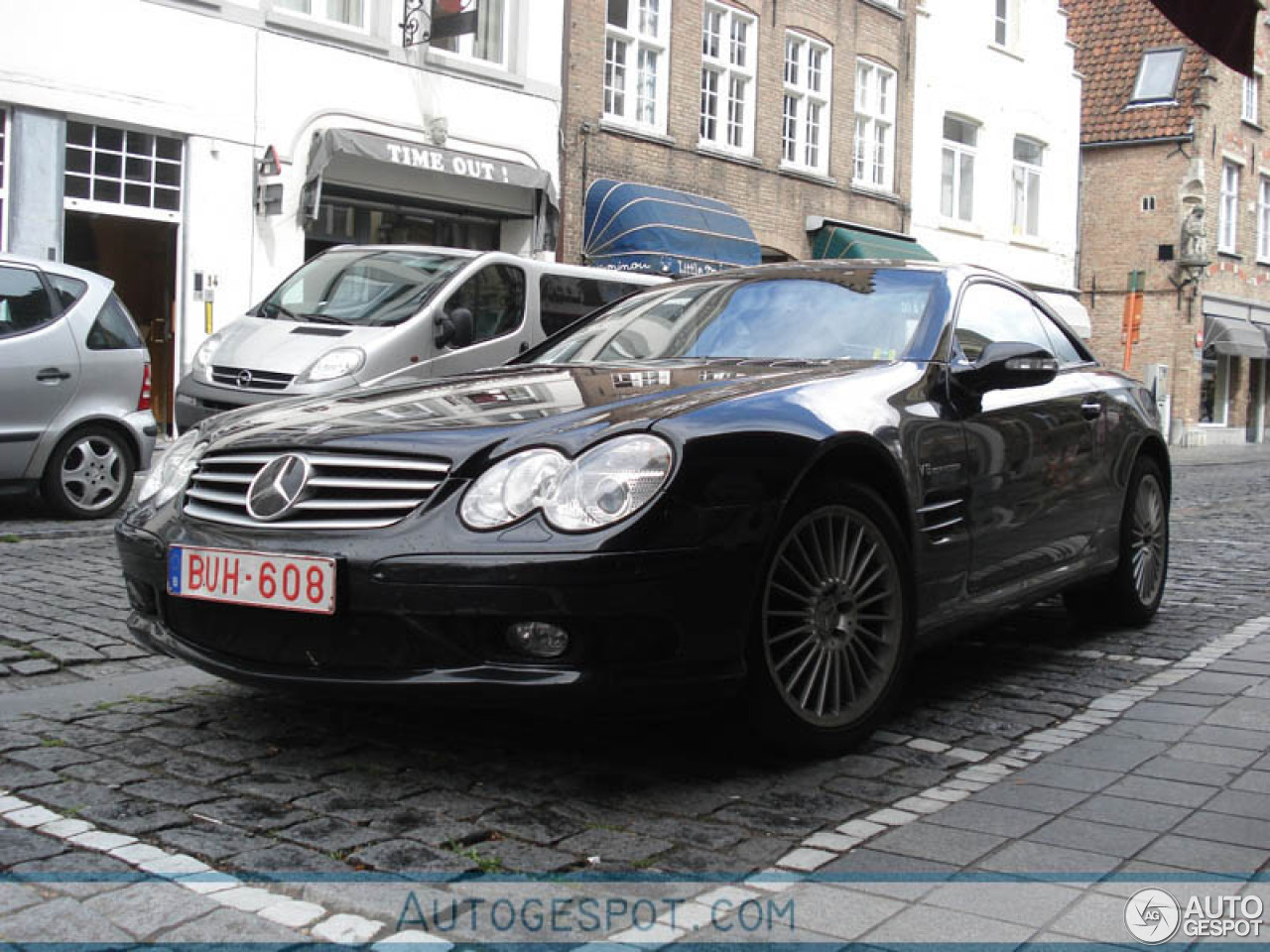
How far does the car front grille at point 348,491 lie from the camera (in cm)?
359

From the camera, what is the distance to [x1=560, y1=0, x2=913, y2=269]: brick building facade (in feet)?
65.0

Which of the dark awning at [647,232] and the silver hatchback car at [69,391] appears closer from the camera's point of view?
the silver hatchback car at [69,391]

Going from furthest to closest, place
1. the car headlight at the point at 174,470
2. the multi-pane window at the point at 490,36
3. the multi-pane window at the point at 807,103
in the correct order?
the multi-pane window at the point at 807,103 → the multi-pane window at the point at 490,36 → the car headlight at the point at 174,470

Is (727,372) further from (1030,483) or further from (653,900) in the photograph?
(653,900)

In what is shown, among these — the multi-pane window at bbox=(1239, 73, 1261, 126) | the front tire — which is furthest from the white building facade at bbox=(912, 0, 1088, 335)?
the front tire

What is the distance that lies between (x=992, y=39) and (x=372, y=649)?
27.5m

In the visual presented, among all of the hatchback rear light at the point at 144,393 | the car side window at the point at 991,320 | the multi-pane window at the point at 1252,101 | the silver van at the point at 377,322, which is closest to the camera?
the car side window at the point at 991,320

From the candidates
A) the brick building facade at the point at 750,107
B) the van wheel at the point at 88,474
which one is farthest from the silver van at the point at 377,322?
the brick building facade at the point at 750,107

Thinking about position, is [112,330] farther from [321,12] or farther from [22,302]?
[321,12]

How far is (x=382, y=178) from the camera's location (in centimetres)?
1719

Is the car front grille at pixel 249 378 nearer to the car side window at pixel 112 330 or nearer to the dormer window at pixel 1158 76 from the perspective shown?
the car side window at pixel 112 330

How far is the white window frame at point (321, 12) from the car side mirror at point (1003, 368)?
12922 millimetres

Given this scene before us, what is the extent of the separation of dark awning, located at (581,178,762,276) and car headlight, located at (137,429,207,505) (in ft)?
50.0

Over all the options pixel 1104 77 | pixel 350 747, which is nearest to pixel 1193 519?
pixel 350 747
